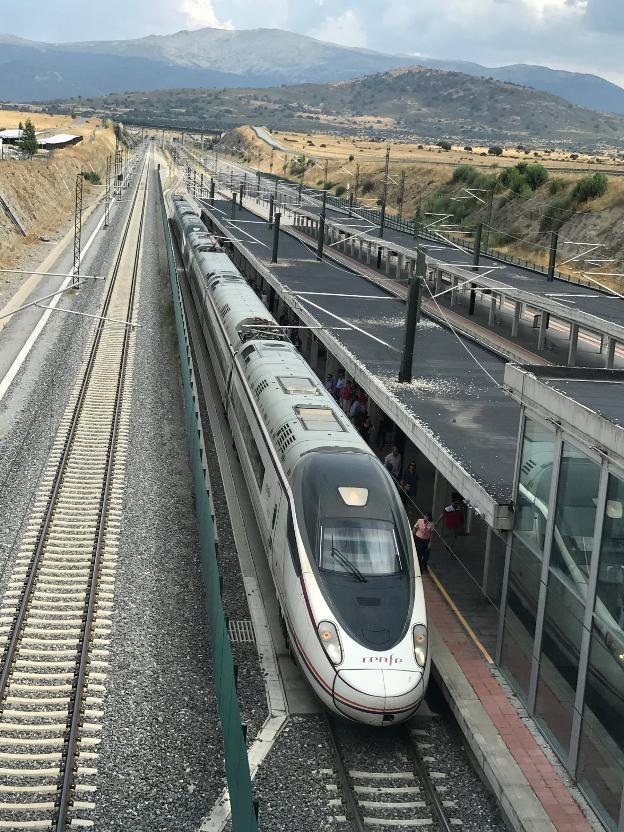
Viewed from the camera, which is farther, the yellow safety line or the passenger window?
the yellow safety line

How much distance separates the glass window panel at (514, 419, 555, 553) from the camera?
15.7 metres

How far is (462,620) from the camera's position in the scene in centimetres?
1933

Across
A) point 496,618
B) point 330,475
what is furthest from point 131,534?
point 496,618

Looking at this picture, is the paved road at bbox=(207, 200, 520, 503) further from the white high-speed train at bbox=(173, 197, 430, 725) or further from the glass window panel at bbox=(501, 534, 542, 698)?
the white high-speed train at bbox=(173, 197, 430, 725)

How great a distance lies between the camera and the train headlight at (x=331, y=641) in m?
15.0

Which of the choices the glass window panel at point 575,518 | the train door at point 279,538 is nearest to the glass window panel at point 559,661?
the glass window panel at point 575,518

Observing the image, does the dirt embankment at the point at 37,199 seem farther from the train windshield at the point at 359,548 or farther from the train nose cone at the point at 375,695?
the train nose cone at the point at 375,695

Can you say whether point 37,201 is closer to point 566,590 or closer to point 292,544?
point 292,544

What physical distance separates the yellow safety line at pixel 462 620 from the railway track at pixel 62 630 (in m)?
7.05

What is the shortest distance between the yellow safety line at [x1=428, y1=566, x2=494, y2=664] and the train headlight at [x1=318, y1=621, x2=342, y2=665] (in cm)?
401

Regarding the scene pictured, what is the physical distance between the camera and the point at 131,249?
259 ft

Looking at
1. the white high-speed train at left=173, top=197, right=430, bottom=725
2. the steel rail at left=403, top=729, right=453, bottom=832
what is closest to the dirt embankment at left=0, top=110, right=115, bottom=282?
the white high-speed train at left=173, top=197, right=430, bottom=725

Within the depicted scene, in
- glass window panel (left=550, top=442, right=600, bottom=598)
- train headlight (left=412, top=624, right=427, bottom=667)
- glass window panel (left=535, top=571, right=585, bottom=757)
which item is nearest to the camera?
glass window panel (left=550, top=442, right=600, bottom=598)

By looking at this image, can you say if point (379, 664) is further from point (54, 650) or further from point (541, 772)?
point (54, 650)
